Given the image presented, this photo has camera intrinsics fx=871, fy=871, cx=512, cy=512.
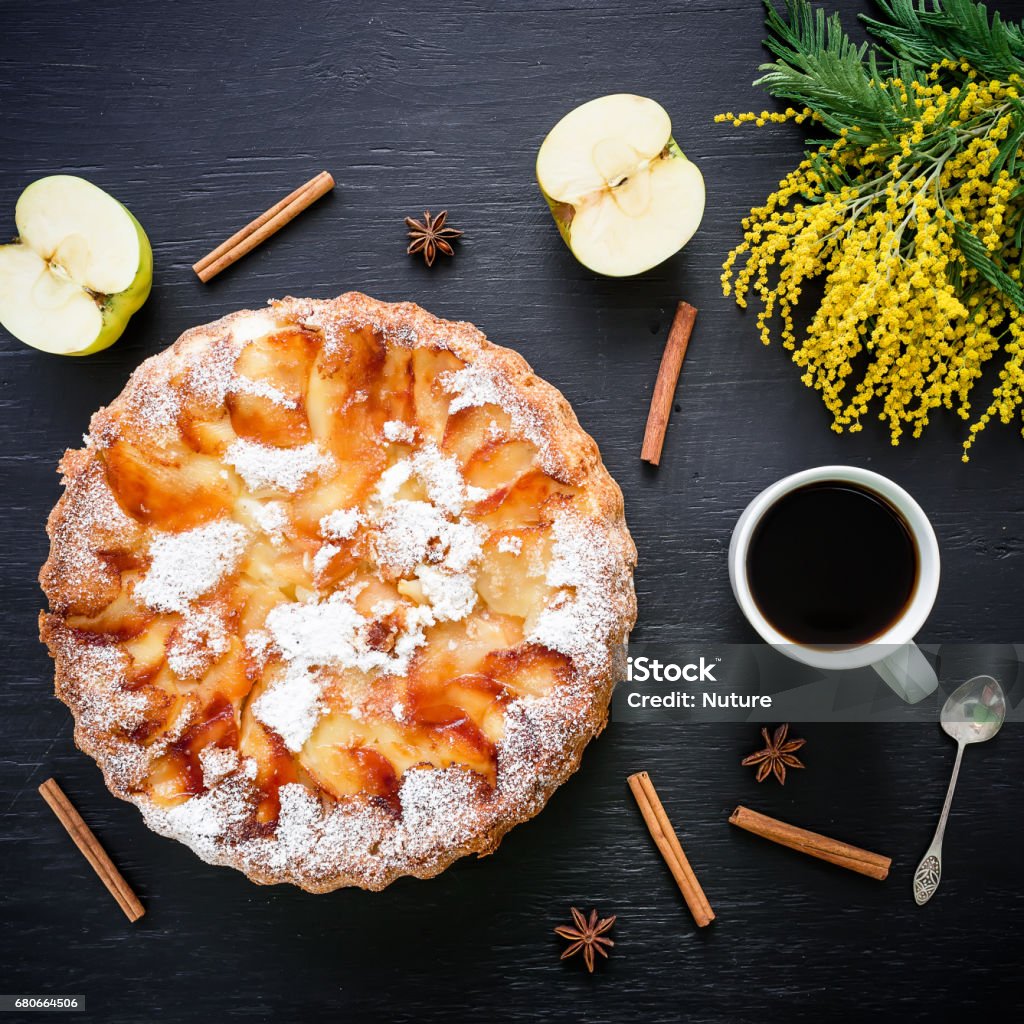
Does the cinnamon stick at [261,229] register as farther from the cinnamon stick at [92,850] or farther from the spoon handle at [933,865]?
the spoon handle at [933,865]

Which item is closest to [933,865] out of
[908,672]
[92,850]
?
[908,672]

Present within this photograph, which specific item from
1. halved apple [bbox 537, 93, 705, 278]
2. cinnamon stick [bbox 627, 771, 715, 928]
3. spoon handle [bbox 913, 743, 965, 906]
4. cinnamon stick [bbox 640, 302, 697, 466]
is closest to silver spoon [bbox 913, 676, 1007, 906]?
spoon handle [bbox 913, 743, 965, 906]

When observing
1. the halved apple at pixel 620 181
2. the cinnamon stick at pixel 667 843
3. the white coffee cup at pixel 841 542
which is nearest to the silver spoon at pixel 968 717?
the white coffee cup at pixel 841 542

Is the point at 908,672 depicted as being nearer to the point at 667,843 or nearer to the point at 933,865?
the point at 933,865

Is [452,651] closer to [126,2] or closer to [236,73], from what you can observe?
[236,73]

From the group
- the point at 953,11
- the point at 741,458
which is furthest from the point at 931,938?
the point at 953,11

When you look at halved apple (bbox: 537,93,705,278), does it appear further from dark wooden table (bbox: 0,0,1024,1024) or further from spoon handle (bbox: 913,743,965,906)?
spoon handle (bbox: 913,743,965,906)
